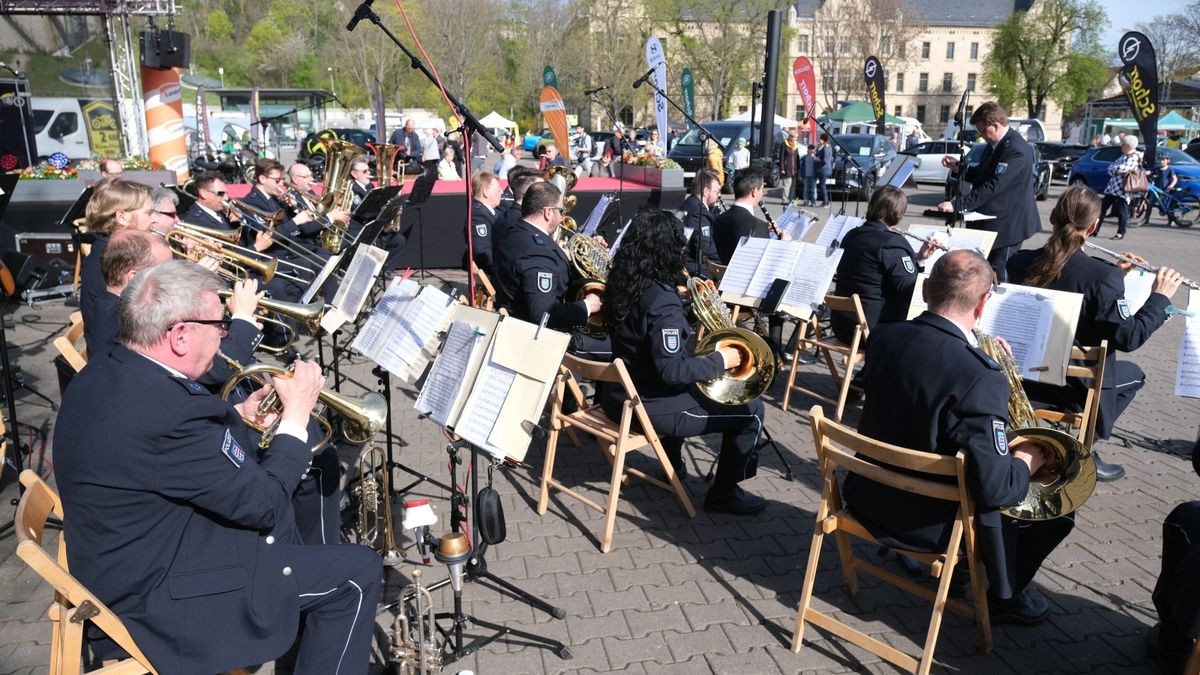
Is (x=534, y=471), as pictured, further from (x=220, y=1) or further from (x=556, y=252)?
(x=220, y=1)

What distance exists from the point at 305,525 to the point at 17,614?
1.29 meters

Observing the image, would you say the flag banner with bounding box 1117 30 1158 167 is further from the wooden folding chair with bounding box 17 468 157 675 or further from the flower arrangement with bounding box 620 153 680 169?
the wooden folding chair with bounding box 17 468 157 675

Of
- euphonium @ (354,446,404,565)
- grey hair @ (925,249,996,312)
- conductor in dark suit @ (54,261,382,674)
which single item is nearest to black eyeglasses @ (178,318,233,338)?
conductor in dark suit @ (54,261,382,674)

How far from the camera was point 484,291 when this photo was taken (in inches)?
242

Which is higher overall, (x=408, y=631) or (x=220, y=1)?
(x=220, y=1)

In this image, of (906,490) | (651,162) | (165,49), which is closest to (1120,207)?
(651,162)

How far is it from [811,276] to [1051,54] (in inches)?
2206

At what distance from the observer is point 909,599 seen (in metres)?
3.46

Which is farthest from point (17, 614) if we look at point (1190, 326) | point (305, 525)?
point (1190, 326)

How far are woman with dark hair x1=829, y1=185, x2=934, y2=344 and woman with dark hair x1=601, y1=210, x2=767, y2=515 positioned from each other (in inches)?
66.3

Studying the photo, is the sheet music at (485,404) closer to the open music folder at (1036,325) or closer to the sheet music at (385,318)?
the sheet music at (385,318)

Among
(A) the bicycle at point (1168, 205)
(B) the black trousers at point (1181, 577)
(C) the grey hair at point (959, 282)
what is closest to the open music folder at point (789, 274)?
(C) the grey hair at point (959, 282)

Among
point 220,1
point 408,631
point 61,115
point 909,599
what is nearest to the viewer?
point 408,631

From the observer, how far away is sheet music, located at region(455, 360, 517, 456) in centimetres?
283
